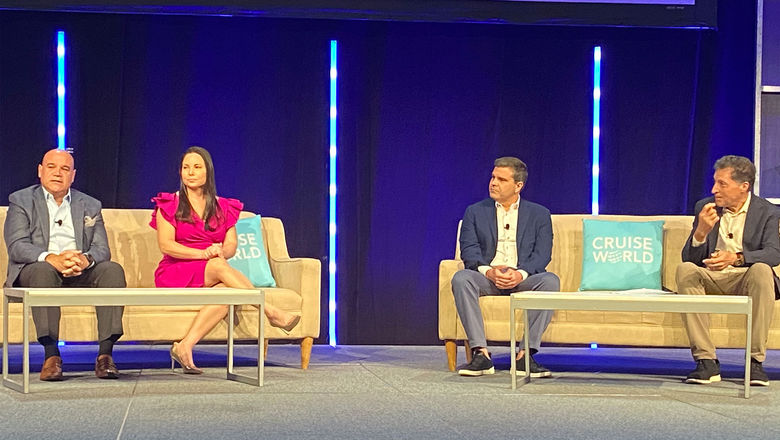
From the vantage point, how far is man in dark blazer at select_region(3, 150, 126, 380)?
441 centimetres

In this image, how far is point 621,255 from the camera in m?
5.30

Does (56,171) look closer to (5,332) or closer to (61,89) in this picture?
(5,332)

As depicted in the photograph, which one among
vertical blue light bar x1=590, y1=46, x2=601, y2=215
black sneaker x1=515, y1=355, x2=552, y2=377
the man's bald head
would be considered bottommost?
black sneaker x1=515, y1=355, x2=552, y2=377

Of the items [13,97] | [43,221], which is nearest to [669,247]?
[43,221]

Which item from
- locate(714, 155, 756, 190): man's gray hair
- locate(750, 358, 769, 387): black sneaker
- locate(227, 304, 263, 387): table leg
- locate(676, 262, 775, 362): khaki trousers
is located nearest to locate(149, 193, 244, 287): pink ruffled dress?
locate(227, 304, 263, 387): table leg

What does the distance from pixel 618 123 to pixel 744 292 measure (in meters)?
2.17

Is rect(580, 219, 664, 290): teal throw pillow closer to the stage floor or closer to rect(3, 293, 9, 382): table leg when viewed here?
the stage floor

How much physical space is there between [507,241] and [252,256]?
1219 mm

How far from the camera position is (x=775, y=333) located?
471cm

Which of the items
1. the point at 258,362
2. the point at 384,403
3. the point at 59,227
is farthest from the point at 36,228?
the point at 384,403

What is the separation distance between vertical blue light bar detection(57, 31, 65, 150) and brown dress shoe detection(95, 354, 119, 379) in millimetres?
2151

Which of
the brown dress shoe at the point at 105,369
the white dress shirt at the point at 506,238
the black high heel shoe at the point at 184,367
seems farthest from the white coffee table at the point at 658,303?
the brown dress shoe at the point at 105,369

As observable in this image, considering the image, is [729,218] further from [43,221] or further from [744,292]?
[43,221]

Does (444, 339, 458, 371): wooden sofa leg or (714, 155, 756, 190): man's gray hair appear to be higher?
(714, 155, 756, 190): man's gray hair
